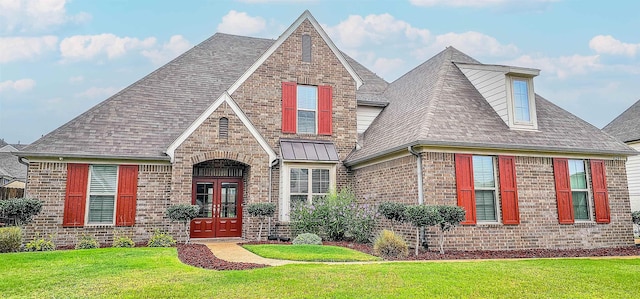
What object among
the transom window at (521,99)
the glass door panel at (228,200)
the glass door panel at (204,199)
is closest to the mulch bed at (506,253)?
the transom window at (521,99)

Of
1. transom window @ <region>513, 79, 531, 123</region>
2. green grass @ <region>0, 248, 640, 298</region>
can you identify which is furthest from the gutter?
green grass @ <region>0, 248, 640, 298</region>

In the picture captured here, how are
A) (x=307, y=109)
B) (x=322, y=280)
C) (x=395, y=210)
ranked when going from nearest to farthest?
(x=322, y=280) → (x=395, y=210) → (x=307, y=109)

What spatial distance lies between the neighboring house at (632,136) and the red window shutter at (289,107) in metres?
15.9

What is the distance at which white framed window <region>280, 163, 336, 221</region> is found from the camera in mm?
13008

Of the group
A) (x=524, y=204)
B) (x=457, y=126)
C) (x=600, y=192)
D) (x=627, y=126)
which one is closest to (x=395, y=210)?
(x=457, y=126)

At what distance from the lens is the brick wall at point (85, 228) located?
11164mm

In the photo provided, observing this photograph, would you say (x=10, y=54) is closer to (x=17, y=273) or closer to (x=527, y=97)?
(x=17, y=273)

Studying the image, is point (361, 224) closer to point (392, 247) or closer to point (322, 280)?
point (392, 247)

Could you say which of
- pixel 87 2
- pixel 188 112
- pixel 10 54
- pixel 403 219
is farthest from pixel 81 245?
pixel 10 54

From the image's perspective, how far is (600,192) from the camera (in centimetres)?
1169

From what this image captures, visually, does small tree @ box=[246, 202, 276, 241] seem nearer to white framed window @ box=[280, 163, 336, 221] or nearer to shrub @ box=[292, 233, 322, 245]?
white framed window @ box=[280, 163, 336, 221]

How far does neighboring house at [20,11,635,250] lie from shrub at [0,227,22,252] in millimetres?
1666

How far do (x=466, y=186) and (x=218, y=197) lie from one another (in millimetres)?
7822

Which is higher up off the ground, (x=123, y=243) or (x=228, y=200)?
(x=228, y=200)
